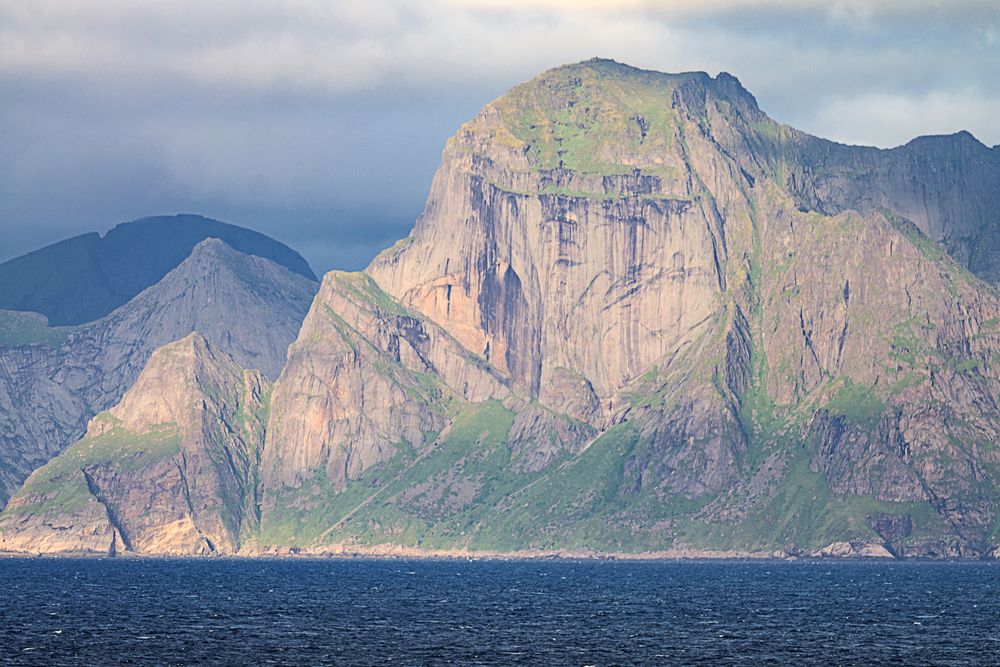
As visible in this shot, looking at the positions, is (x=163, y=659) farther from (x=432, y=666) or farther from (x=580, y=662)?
(x=580, y=662)

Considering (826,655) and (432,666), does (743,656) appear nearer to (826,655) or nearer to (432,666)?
(826,655)

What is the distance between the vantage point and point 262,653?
197625 mm

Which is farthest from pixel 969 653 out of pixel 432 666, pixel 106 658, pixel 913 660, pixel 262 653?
pixel 106 658

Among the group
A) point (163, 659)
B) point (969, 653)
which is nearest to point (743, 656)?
point (969, 653)

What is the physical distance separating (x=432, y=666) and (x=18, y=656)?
146ft

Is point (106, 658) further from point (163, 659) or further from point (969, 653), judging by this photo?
point (969, 653)

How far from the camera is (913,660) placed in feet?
630

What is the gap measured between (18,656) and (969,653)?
339 ft

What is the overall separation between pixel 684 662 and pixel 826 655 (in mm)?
18360

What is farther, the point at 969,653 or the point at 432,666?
the point at 969,653

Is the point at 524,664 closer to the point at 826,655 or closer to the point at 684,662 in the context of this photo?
the point at 684,662

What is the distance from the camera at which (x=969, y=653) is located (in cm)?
19912

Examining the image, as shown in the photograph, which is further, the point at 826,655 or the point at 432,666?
the point at 826,655

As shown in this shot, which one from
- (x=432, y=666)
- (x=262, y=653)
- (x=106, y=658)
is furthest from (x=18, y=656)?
(x=432, y=666)
